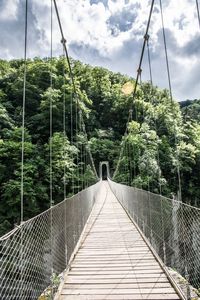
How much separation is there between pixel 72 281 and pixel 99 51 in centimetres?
935

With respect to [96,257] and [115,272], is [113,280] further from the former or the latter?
[96,257]

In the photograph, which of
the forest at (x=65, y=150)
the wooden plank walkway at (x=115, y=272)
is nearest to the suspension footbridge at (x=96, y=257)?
the wooden plank walkway at (x=115, y=272)

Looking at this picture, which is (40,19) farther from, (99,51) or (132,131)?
(132,131)

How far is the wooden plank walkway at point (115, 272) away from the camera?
1887mm

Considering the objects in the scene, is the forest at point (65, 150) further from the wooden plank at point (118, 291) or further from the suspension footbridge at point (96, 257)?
the wooden plank at point (118, 291)

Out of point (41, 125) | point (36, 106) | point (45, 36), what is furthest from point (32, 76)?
point (45, 36)

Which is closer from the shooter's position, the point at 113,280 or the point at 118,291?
the point at 118,291

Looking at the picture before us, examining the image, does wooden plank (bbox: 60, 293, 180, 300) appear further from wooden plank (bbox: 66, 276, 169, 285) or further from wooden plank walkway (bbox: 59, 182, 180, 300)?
wooden plank (bbox: 66, 276, 169, 285)

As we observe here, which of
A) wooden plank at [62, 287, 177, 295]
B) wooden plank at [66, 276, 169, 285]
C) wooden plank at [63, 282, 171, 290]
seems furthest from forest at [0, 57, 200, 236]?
wooden plank at [62, 287, 177, 295]

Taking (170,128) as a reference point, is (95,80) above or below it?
above

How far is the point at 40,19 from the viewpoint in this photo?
12.4ft

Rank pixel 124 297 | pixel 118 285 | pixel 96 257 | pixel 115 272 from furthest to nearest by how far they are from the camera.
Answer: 1. pixel 96 257
2. pixel 115 272
3. pixel 118 285
4. pixel 124 297

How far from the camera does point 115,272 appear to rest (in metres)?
2.33

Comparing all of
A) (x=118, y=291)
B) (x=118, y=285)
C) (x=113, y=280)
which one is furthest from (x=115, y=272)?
(x=118, y=291)
